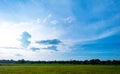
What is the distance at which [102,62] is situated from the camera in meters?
103

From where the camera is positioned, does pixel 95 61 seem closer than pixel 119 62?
No

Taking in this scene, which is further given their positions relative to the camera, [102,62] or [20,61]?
[20,61]

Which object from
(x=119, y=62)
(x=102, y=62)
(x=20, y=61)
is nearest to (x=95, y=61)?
(x=102, y=62)

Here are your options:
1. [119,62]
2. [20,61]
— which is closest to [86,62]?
[119,62]

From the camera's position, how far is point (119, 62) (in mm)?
97188

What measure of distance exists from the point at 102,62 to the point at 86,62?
918 cm

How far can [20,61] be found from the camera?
146m

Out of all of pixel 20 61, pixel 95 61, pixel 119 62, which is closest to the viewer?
pixel 119 62

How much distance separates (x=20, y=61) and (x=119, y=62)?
2888 inches

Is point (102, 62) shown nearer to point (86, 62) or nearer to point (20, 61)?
point (86, 62)

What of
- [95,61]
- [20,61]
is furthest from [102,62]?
[20,61]

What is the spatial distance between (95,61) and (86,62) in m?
5.35

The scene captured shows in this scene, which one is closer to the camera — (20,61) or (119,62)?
(119,62)

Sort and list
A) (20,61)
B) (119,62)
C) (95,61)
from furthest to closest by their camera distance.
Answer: (20,61), (95,61), (119,62)
